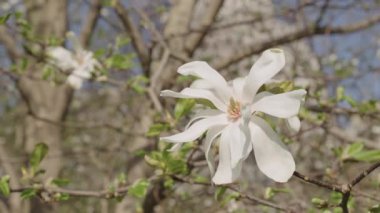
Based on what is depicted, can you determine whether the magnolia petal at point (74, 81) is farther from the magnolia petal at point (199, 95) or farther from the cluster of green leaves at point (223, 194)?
the magnolia petal at point (199, 95)

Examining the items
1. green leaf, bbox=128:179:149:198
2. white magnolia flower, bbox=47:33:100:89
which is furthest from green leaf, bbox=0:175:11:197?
white magnolia flower, bbox=47:33:100:89

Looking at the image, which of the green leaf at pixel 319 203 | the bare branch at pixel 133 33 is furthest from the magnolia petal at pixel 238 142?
the bare branch at pixel 133 33

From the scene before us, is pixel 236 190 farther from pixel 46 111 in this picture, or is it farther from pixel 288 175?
pixel 46 111

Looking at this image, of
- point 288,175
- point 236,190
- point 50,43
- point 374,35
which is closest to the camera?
point 288,175

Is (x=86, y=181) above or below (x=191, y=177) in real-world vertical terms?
below

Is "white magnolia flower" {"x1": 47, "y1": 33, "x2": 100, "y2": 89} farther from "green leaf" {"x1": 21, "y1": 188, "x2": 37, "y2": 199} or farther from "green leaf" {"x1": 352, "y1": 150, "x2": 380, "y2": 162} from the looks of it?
"green leaf" {"x1": 352, "y1": 150, "x2": 380, "y2": 162}

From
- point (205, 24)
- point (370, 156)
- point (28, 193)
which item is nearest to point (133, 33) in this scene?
point (205, 24)

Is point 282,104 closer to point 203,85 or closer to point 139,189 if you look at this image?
point 203,85

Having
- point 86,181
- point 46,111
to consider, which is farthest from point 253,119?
point 86,181
